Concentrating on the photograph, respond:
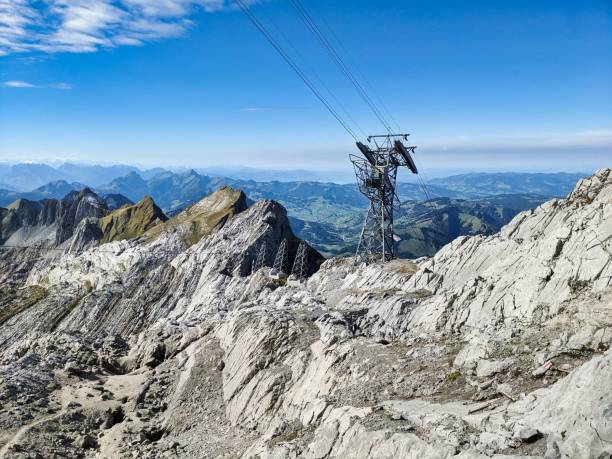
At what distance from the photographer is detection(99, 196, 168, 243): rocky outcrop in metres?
171

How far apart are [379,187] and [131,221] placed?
139089 mm

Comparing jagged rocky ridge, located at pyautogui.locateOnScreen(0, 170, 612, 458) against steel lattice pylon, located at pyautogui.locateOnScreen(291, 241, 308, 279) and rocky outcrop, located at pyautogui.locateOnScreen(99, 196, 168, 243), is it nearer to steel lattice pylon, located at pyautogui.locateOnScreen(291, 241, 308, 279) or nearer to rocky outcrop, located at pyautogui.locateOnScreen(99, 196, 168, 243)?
steel lattice pylon, located at pyautogui.locateOnScreen(291, 241, 308, 279)

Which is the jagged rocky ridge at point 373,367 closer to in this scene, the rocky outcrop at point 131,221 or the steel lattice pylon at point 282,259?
the steel lattice pylon at point 282,259

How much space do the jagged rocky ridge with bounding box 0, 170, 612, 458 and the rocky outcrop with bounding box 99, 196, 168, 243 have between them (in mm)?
112066

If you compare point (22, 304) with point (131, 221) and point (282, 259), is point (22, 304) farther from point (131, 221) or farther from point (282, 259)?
point (282, 259)

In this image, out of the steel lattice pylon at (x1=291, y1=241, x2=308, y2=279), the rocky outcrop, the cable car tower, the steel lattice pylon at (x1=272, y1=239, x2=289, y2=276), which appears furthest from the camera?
the rocky outcrop

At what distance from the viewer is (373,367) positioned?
103 feet

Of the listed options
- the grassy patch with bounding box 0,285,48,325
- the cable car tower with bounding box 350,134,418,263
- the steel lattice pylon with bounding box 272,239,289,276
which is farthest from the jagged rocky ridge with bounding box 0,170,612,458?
the grassy patch with bounding box 0,285,48,325

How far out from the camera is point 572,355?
22047mm

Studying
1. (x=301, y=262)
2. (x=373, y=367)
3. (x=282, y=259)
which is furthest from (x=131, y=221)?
(x=373, y=367)

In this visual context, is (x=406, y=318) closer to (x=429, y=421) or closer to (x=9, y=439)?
(x=429, y=421)

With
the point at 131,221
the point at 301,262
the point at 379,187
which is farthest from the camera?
the point at 131,221

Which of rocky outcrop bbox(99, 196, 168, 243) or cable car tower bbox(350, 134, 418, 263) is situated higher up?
cable car tower bbox(350, 134, 418, 263)

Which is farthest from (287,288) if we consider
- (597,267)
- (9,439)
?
(597,267)
